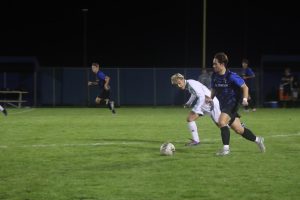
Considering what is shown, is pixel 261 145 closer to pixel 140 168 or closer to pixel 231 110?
pixel 231 110

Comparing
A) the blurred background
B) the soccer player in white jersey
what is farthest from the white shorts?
the blurred background

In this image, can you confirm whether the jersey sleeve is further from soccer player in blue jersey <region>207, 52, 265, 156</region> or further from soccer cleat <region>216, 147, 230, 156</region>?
soccer cleat <region>216, 147, 230, 156</region>

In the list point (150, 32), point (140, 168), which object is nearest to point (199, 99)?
point (140, 168)

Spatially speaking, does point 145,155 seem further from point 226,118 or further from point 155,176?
point 155,176

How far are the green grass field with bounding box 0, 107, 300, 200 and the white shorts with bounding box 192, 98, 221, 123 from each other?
68cm

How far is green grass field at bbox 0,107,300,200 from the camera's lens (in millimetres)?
7566

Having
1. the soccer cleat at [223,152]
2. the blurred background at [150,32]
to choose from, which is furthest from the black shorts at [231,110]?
the blurred background at [150,32]

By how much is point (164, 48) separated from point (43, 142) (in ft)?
137

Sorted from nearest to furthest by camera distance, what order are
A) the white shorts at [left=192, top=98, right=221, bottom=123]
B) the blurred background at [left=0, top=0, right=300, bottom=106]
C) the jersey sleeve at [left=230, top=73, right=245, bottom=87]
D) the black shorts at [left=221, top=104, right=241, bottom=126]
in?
the jersey sleeve at [left=230, top=73, right=245, bottom=87], the black shorts at [left=221, top=104, right=241, bottom=126], the white shorts at [left=192, top=98, right=221, bottom=123], the blurred background at [left=0, top=0, right=300, bottom=106]

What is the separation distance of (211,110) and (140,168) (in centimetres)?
382

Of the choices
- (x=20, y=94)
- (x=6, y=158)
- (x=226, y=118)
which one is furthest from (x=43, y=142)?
(x=20, y=94)

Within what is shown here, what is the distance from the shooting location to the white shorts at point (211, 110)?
12.9 meters

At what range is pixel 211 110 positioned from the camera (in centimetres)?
1304

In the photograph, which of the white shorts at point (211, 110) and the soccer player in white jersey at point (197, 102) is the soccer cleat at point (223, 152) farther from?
the soccer player in white jersey at point (197, 102)
